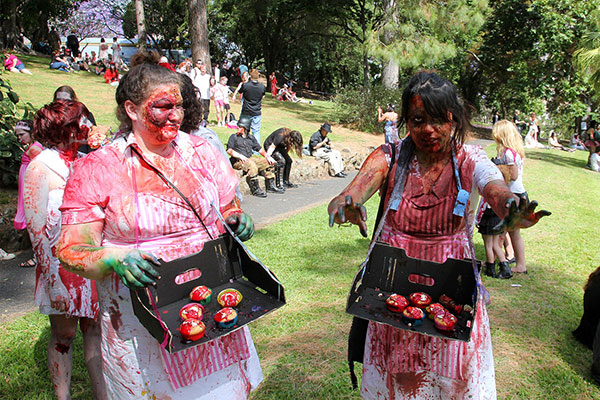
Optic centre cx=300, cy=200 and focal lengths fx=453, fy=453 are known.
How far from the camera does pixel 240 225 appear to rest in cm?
198

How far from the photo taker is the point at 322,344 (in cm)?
379

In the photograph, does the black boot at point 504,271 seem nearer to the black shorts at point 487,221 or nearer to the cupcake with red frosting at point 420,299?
the black shorts at point 487,221

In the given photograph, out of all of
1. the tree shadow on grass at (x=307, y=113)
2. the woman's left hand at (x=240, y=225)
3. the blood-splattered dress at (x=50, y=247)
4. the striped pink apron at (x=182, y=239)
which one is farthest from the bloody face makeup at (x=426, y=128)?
the tree shadow on grass at (x=307, y=113)

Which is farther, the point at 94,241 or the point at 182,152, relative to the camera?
the point at 182,152

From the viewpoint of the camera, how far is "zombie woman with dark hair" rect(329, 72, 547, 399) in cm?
190

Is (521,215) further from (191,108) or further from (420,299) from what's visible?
(191,108)

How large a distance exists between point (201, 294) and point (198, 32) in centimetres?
1459

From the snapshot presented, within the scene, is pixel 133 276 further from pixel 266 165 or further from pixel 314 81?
pixel 314 81

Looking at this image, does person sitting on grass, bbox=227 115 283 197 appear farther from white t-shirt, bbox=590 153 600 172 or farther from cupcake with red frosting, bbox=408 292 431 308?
white t-shirt, bbox=590 153 600 172

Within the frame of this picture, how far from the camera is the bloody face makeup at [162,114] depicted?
1902 mm

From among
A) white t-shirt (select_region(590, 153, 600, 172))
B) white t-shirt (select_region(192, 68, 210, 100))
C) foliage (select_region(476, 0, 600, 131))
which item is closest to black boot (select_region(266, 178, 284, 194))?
white t-shirt (select_region(192, 68, 210, 100))

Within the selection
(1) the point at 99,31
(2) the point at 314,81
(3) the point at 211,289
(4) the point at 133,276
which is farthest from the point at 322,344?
(1) the point at 99,31

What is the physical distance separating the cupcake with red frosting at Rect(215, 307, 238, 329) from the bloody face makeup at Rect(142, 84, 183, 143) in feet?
2.54

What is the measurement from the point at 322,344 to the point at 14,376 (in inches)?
89.0
